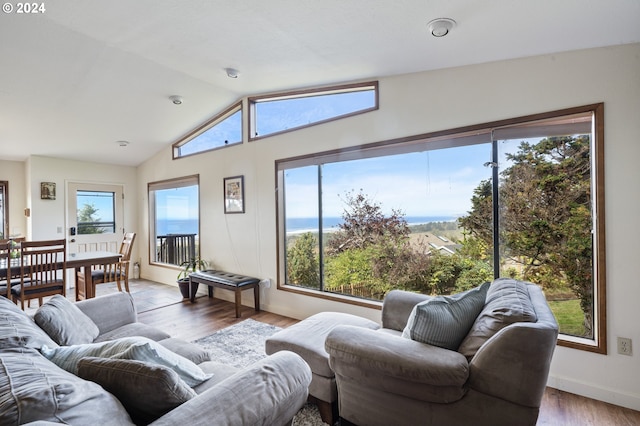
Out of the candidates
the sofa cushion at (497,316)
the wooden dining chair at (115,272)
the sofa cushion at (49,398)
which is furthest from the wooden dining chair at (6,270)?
the sofa cushion at (497,316)

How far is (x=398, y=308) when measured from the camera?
7.86 feet

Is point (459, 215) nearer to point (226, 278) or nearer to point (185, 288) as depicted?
point (226, 278)

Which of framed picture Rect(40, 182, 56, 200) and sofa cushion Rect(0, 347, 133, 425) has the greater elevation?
framed picture Rect(40, 182, 56, 200)

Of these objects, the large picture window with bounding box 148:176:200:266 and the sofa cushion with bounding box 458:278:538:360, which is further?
the large picture window with bounding box 148:176:200:266

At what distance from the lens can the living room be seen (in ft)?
6.80

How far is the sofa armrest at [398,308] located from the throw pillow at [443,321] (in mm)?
676

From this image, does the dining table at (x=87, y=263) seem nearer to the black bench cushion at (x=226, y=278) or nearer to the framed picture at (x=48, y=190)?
the black bench cushion at (x=226, y=278)

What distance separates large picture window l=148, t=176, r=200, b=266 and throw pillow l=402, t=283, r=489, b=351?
4585 millimetres

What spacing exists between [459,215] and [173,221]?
512 centimetres

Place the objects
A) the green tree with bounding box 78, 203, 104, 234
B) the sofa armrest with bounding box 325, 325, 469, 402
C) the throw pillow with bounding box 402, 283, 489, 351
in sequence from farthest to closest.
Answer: the green tree with bounding box 78, 203, 104, 234, the throw pillow with bounding box 402, 283, 489, 351, the sofa armrest with bounding box 325, 325, 469, 402

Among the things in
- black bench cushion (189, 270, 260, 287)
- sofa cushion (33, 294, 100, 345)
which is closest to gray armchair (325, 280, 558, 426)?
sofa cushion (33, 294, 100, 345)

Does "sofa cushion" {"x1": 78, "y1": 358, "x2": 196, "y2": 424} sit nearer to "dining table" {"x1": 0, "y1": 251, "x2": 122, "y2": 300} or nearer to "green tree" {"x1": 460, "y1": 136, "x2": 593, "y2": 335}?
"green tree" {"x1": 460, "y1": 136, "x2": 593, "y2": 335}

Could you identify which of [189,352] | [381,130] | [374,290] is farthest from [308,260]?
[189,352]

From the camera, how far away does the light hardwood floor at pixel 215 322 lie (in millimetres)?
1963
